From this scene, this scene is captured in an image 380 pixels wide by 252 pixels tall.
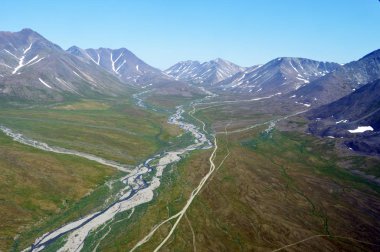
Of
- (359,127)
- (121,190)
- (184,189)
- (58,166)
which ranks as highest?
(58,166)

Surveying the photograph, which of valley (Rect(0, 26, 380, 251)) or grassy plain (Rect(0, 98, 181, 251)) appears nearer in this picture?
valley (Rect(0, 26, 380, 251))

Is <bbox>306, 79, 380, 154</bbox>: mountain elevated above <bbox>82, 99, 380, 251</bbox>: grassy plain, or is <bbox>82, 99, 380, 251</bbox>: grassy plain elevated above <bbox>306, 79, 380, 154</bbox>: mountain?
<bbox>306, 79, 380, 154</bbox>: mountain

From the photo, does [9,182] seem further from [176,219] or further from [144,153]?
[144,153]

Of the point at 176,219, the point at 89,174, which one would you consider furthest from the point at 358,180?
the point at 89,174

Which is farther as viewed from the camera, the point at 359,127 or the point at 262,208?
the point at 359,127

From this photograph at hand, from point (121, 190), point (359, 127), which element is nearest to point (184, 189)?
point (121, 190)

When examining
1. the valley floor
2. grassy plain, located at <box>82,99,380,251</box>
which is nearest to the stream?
the valley floor

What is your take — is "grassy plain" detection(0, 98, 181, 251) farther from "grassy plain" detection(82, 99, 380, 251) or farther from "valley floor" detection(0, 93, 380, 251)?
"grassy plain" detection(82, 99, 380, 251)

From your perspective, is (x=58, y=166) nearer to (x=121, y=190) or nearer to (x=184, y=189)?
(x=121, y=190)

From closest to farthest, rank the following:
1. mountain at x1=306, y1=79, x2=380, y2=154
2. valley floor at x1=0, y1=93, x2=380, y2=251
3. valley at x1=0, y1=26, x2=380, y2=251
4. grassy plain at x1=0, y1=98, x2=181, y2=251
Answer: valley floor at x1=0, y1=93, x2=380, y2=251 < valley at x1=0, y1=26, x2=380, y2=251 < grassy plain at x1=0, y1=98, x2=181, y2=251 < mountain at x1=306, y1=79, x2=380, y2=154

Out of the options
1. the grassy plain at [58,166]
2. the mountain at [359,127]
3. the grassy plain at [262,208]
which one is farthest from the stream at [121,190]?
the mountain at [359,127]

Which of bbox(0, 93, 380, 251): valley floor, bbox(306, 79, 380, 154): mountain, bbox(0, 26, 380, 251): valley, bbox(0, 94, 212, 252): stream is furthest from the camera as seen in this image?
bbox(306, 79, 380, 154): mountain
